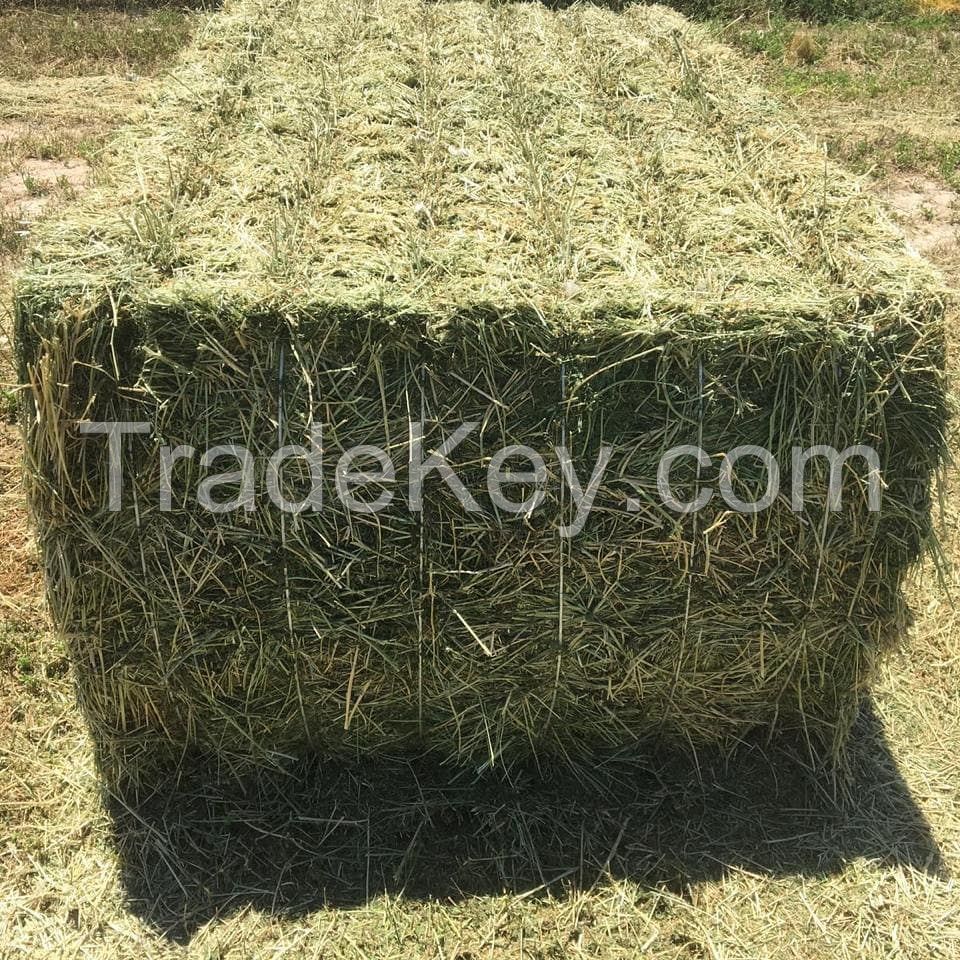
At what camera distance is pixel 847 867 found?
12.0 ft

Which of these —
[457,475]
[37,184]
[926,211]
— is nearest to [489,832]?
[457,475]

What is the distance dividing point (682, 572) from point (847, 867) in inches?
49.3

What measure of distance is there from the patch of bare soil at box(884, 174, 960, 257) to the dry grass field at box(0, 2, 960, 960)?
4043 mm

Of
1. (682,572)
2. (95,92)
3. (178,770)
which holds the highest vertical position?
(95,92)

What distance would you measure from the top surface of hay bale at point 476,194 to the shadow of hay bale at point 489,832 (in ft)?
5.86

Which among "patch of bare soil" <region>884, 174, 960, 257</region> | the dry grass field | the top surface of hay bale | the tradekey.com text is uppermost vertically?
the top surface of hay bale

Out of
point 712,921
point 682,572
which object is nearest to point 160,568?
point 682,572

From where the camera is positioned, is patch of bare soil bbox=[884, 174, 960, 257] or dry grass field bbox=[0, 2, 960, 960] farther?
patch of bare soil bbox=[884, 174, 960, 257]

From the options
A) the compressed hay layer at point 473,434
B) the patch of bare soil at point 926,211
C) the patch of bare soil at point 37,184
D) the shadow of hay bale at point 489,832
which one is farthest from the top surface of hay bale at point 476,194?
the patch of bare soil at point 926,211

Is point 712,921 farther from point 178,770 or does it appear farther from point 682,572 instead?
point 178,770

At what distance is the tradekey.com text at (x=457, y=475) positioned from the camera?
3.19m

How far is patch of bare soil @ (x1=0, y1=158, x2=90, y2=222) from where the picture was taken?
7547 mm

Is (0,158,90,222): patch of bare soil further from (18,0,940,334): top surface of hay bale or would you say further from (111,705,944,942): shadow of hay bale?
(111,705,944,942): shadow of hay bale

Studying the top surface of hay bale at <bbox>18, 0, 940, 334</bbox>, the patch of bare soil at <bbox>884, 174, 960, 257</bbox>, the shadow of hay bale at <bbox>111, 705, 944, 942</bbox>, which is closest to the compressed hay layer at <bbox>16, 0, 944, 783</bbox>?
the top surface of hay bale at <bbox>18, 0, 940, 334</bbox>
